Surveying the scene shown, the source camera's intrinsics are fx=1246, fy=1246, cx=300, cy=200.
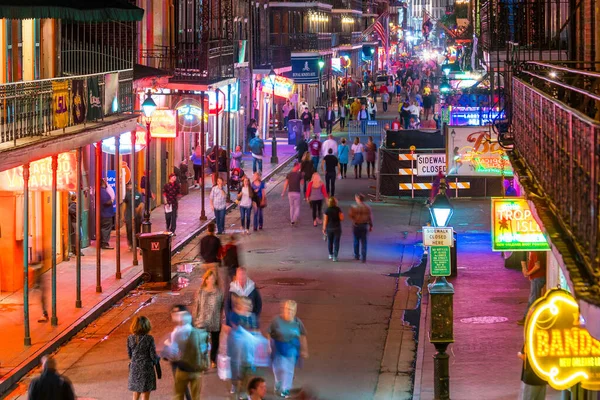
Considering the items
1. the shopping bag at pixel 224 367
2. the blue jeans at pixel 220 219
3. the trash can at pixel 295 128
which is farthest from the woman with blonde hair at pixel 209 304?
the trash can at pixel 295 128

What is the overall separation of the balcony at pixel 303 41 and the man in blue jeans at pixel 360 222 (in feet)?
137

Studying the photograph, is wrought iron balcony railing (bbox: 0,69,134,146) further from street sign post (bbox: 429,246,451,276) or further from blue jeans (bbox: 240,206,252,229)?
blue jeans (bbox: 240,206,252,229)

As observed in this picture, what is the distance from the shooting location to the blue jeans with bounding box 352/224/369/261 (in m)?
27.2

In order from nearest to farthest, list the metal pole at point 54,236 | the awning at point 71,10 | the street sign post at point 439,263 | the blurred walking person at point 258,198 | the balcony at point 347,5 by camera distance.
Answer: the street sign post at point 439,263, the awning at point 71,10, the metal pole at point 54,236, the blurred walking person at point 258,198, the balcony at point 347,5

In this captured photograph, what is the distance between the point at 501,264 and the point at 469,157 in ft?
24.6

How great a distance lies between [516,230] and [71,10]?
27.0 feet

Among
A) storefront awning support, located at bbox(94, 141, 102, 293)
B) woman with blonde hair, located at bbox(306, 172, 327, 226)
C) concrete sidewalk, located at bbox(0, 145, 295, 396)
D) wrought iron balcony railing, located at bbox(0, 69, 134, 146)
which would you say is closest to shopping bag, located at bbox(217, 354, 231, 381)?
concrete sidewalk, located at bbox(0, 145, 295, 396)

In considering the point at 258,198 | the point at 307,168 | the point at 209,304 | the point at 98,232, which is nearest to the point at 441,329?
the point at 209,304

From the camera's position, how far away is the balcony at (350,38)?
103 meters

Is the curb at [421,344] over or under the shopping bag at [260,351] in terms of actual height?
under

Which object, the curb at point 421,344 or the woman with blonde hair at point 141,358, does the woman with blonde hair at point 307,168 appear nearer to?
the curb at point 421,344

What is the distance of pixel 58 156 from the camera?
21562 millimetres

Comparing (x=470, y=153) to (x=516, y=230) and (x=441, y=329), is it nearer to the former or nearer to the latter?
(x=516, y=230)

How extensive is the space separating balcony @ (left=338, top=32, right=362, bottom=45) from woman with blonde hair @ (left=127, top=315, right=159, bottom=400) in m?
87.0
